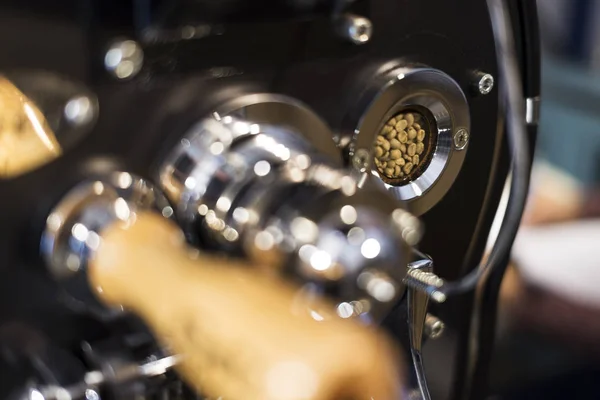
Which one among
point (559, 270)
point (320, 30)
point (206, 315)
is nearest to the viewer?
point (206, 315)

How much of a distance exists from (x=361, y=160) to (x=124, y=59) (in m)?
0.10

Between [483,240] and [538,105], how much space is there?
0.07 meters

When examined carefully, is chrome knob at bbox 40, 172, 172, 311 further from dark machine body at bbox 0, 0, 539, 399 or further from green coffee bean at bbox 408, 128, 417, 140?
green coffee bean at bbox 408, 128, 417, 140

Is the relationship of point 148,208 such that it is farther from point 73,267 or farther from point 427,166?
point 427,166

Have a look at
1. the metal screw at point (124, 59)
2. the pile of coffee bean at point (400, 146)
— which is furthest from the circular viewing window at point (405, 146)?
the metal screw at point (124, 59)

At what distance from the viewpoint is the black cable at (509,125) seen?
0.31 meters

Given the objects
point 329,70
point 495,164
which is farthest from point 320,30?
point 495,164

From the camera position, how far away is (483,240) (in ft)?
1.17

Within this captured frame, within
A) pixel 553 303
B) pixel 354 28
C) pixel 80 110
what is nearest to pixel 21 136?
pixel 80 110

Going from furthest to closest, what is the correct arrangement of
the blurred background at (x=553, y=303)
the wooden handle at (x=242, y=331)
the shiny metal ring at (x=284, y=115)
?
the blurred background at (x=553, y=303)
the shiny metal ring at (x=284, y=115)
the wooden handle at (x=242, y=331)

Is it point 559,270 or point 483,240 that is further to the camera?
point 559,270

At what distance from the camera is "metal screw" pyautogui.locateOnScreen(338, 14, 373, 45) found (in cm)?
28

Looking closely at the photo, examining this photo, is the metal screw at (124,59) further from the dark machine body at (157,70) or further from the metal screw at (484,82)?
the metal screw at (484,82)

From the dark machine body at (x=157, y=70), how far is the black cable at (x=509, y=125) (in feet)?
0.03
